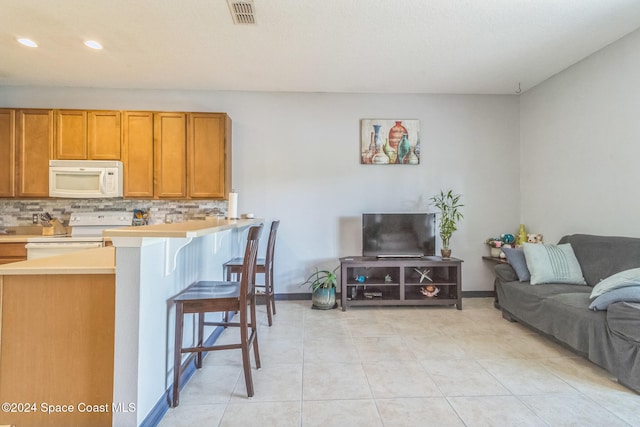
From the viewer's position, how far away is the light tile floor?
1.82 m

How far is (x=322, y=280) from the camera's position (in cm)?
415

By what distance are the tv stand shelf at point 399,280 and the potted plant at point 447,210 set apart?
13.6 inches

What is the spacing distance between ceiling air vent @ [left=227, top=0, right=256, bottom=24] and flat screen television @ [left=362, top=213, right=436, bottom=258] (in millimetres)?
2403

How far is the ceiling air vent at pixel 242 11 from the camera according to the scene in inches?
95.0

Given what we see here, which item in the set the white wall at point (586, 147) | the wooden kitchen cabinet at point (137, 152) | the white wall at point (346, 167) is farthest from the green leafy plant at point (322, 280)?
the white wall at point (586, 147)

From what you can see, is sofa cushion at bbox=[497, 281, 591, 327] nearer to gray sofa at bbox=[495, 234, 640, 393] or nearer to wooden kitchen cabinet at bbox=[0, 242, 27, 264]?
gray sofa at bbox=[495, 234, 640, 393]

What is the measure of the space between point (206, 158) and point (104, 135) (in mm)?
1206

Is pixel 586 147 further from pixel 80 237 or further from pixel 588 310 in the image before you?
pixel 80 237

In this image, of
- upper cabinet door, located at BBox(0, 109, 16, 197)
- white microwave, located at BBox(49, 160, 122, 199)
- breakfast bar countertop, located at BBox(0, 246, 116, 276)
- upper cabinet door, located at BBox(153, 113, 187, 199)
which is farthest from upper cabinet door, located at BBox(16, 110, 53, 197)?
breakfast bar countertop, located at BBox(0, 246, 116, 276)

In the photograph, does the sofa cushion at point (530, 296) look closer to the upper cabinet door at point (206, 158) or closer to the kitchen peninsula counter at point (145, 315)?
the kitchen peninsula counter at point (145, 315)

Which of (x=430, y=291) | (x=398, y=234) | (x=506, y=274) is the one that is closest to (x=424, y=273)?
(x=430, y=291)

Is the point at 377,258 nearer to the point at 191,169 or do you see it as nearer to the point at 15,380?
the point at 191,169

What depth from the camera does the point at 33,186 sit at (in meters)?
3.73

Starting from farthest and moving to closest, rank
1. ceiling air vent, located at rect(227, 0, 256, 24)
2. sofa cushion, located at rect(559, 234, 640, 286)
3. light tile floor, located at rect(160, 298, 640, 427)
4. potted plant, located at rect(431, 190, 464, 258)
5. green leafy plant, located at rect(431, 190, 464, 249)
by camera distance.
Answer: green leafy plant, located at rect(431, 190, 464, 249) < potted plant, located at rect(431, 190, 464, 258) < sofa cushion, located at rect(559, 234, 640, 286) < ceiling air vent, located at rect(227, 0, 256, 24) < light tile floor, located at rect(160, 298, 640, 427)
